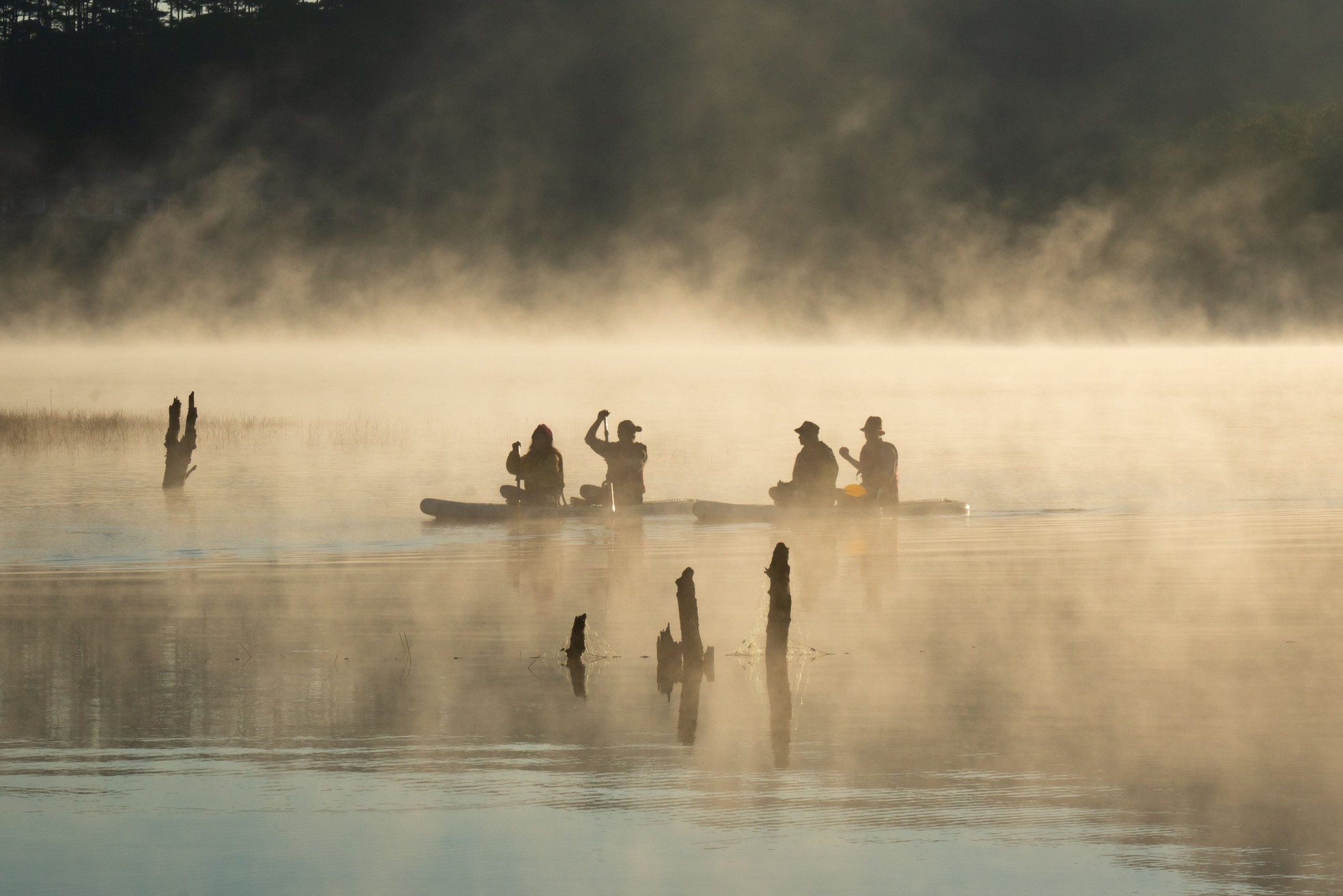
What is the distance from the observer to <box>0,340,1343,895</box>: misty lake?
9227 millimetres

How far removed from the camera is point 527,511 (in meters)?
27.0

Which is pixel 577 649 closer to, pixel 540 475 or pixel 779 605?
pixel 779 605

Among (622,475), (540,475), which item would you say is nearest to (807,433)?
(622,475)

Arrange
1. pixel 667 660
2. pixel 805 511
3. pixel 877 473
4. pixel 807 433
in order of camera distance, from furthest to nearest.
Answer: pixel 877 473
pixel 805 511
pixel 807 433
pixel 667 660

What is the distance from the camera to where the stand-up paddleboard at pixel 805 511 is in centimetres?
2594

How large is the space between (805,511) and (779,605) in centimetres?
1182

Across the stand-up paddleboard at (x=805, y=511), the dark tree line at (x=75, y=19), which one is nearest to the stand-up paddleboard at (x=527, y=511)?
the stand-up paddleboard at (x=805, y=511)

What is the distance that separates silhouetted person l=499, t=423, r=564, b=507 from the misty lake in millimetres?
640

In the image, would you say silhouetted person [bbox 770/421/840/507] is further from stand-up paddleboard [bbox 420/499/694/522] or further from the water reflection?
the water reflection

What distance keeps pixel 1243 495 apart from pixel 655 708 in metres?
22.2

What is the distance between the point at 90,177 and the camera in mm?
128250

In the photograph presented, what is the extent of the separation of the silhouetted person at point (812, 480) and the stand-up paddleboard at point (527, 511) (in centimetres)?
227

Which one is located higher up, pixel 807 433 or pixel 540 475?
pixel 807 433

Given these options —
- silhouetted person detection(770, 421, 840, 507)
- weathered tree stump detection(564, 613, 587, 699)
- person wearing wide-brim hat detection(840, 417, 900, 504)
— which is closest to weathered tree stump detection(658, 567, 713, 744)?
weathered tree stump detection(564, 613, 587, 699)
